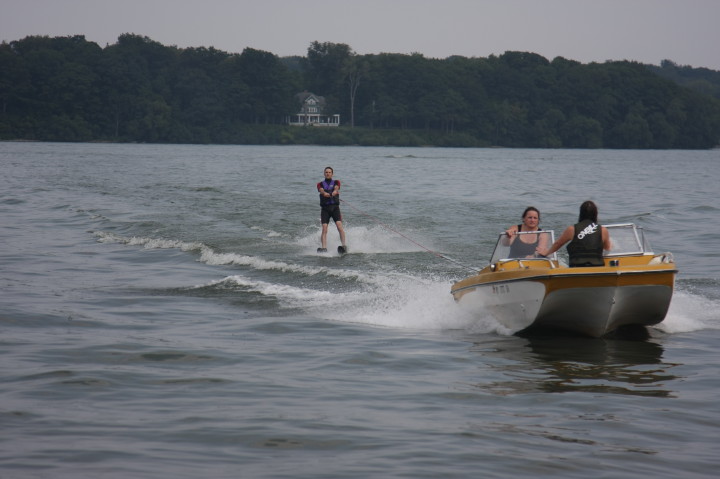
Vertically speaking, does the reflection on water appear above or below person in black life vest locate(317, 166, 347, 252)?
below

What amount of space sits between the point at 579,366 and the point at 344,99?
17556 centimetres

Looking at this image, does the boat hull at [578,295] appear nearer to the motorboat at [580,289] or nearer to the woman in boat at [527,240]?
the motorboat at [580,289]

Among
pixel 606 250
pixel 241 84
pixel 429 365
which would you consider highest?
pixel 241 84

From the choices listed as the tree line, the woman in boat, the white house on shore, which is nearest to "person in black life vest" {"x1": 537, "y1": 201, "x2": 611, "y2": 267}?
the woman in boat

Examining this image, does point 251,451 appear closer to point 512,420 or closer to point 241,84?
point 512,420

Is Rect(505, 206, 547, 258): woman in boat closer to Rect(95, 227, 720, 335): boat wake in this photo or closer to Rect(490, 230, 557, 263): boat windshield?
Rect(490, 230, 557, 263): boat windshield

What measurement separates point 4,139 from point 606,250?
5568 inches

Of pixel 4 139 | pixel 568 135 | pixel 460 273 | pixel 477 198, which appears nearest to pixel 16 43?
pixel 4 139

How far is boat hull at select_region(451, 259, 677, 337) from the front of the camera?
11.0 metres

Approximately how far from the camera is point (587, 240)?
37.3ft

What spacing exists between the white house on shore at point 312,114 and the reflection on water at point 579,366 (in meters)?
172

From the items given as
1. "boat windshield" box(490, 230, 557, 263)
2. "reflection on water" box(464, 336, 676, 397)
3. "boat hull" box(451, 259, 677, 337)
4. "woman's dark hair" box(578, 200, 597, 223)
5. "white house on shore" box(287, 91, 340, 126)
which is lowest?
"reflection on water" box(464, 336, 676, 397)

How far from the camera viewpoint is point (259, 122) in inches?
6796

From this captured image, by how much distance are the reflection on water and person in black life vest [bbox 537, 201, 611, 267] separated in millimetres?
1085
